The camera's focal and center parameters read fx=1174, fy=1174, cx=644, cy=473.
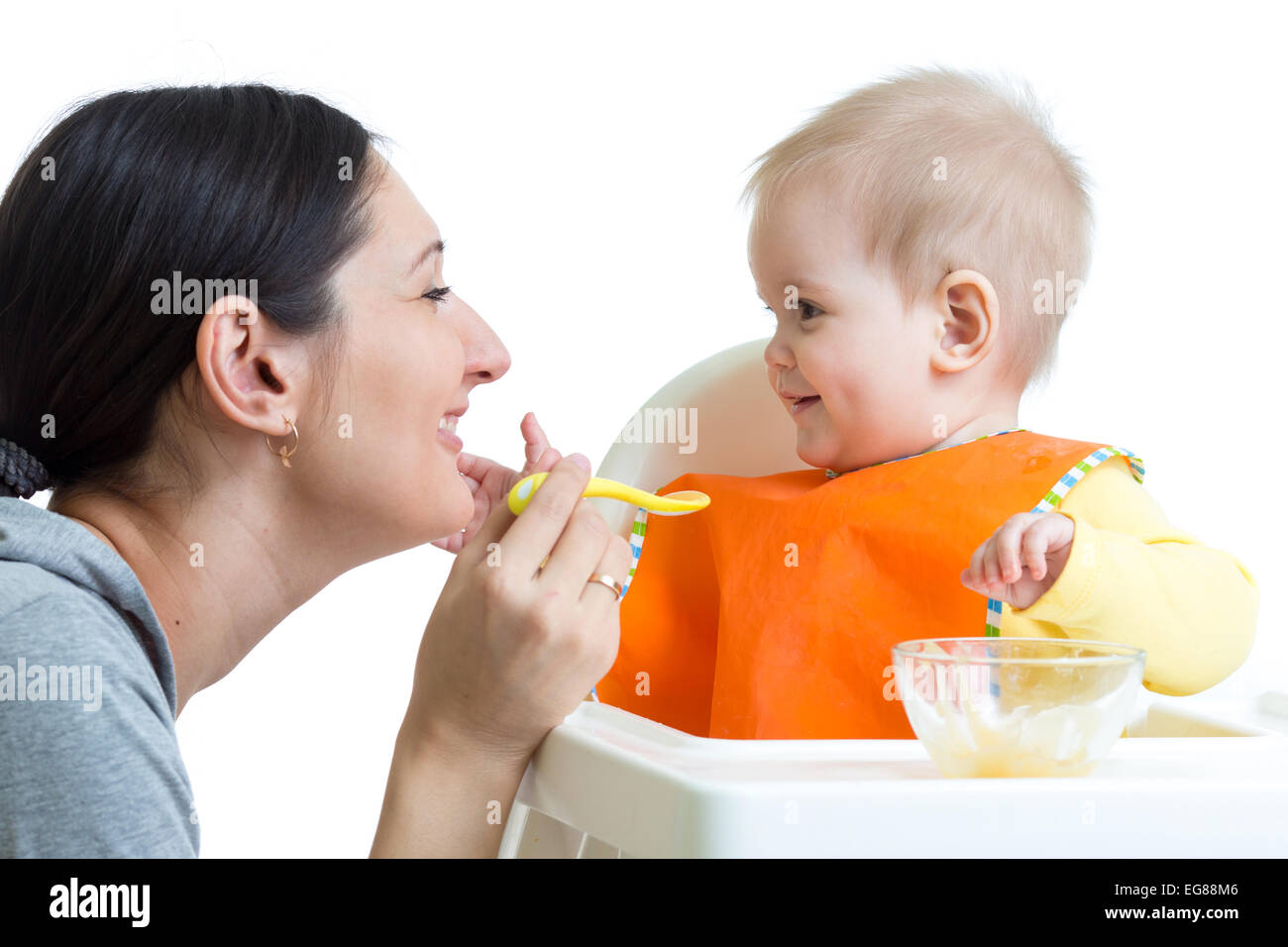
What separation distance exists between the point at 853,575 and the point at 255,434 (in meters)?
0.56

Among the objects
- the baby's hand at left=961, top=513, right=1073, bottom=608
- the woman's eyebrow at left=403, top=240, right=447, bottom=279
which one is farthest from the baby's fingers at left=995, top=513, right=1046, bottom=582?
the woman's eyebrow at left=403, top=240, right=447, bottom=279

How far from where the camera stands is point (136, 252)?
1008 millimetres

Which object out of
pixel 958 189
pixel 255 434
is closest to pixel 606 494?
pixel 255 434

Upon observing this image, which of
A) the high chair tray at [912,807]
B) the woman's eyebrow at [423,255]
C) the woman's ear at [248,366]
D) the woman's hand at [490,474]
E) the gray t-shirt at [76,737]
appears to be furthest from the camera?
the woman's hand at [490,474]

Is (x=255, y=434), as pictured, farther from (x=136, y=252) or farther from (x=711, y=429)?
(x=711, y=429)

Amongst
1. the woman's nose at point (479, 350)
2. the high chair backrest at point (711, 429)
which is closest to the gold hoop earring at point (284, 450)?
the woman's nose at point (479, 350)

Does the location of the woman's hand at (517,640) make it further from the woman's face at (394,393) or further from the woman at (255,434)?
the woman's face at (394,393)

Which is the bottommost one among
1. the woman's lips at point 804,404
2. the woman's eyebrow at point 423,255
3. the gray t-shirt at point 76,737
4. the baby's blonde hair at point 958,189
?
the gray t-shirt at point 76,737

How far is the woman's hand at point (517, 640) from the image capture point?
869mm

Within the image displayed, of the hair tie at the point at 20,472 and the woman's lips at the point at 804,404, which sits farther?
the woman's lips at the point at 804,404

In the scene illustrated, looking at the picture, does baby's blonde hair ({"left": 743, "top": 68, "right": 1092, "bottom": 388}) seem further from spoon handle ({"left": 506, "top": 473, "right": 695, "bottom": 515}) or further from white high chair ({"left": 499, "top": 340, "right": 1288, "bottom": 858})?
white high chair ({"left": 499, "top": 340, "right": 1288, "bottom": 858})

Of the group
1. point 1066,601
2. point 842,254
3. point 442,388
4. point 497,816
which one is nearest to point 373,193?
point 442,388

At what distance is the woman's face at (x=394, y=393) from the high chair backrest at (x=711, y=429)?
0.77 feet
